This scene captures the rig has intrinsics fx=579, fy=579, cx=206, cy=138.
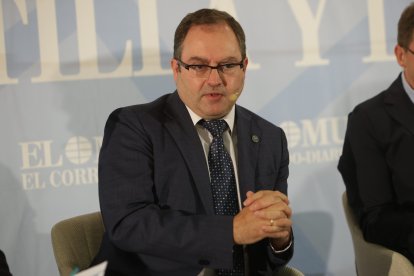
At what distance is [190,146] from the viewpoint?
232 centimetres

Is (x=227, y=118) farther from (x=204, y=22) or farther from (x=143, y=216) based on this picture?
(x=143, y=216)

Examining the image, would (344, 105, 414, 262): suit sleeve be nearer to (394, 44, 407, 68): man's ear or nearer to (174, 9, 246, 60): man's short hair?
(394, 44, 407, 68): man's ear

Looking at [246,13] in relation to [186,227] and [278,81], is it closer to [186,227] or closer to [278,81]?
[278,81]

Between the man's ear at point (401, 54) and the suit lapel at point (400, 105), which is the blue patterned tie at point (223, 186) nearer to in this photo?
the suit lapel at point (400, 105)

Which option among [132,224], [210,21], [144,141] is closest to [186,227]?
[132,224]

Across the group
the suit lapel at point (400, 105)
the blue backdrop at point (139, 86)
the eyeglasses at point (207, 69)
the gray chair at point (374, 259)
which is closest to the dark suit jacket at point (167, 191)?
the eyeglasses at point (207, 69)

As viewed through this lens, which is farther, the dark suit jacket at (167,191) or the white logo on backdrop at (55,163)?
the white logo on backdrop at (55,163)

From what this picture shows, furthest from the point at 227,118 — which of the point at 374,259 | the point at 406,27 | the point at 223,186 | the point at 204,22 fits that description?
the point at 406,27

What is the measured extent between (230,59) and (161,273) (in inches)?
34.9

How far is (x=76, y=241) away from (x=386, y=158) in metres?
1.52

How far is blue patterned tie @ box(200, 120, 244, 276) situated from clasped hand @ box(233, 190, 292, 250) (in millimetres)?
224

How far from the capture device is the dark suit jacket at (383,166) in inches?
103

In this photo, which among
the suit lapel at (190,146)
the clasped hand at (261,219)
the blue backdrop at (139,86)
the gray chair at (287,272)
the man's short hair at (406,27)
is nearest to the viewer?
the clasped hand at (261,219)

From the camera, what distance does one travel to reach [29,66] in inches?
143
